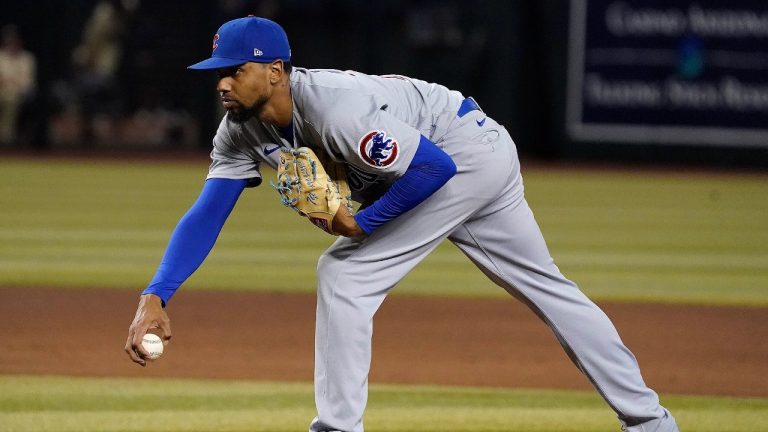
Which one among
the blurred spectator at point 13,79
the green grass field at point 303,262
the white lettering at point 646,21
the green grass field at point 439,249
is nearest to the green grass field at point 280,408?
the green grass field at point 303,262

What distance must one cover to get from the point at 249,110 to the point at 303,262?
5773 millimetres

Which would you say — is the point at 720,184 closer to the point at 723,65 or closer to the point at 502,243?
the point at 723,65

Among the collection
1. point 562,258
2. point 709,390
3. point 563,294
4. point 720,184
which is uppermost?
point 563,294

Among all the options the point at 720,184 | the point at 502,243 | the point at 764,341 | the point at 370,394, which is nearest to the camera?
the point at 502,243

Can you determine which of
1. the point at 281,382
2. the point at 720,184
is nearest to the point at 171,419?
the point at 281,382

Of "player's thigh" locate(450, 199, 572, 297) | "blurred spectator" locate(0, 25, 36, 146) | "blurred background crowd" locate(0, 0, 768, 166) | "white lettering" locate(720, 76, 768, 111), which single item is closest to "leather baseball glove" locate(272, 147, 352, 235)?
"player's thigh" locate(450, 199, 572, 297)

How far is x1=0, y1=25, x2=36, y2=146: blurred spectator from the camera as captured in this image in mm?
17812

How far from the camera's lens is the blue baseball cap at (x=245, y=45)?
3762 mm

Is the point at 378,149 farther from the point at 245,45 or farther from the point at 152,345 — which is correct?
the point at 152,345

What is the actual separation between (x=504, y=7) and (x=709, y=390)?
41.5ft

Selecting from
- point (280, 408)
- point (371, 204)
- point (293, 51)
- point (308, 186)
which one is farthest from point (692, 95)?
point (308, 186)

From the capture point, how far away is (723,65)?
16.7 meters

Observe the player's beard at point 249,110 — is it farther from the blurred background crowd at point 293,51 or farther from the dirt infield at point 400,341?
the blurred background crowd at point 293,51

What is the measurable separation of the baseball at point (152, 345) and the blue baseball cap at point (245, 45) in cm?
85
